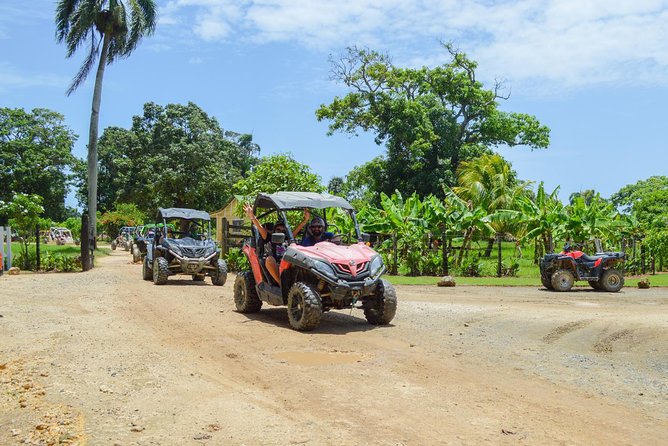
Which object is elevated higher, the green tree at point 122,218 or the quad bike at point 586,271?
the green tree at point 122,218

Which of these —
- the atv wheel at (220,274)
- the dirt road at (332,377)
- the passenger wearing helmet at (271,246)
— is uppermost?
the passenger wearing helmet at (271,246)

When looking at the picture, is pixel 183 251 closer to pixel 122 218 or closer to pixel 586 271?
pixel 586 271

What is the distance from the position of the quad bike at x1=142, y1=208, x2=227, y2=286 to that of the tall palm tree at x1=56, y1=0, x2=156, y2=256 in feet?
56.8

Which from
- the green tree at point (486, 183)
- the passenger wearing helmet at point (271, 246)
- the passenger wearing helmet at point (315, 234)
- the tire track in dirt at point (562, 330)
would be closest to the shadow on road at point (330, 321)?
the passenger wearing helmet at point (271, 246)

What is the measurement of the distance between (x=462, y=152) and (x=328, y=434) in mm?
41566

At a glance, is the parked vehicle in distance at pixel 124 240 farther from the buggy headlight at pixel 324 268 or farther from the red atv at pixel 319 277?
the buggy headlight at pixel 324 268

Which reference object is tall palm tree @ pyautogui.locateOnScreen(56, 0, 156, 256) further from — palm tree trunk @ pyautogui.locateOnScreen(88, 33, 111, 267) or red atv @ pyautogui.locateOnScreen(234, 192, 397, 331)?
red atv @ pyautogui.locateOnScreen(234, 192, 397, 331)

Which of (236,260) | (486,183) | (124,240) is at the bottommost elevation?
(236,260)

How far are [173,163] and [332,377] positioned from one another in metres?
43.9

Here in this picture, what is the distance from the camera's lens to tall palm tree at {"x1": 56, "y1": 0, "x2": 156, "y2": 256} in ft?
119

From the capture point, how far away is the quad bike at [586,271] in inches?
736

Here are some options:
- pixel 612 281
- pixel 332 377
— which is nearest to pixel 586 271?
pixel 612 281

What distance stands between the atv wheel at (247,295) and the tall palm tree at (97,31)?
26.0 m

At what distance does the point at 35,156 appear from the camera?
5247cm
